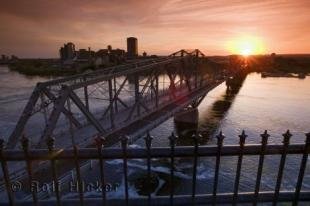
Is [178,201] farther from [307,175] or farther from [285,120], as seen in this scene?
[285,120]

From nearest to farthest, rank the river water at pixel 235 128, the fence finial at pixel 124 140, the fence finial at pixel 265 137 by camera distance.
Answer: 1. the fence finial at pixel 124 140
2. the fence finial at pixel 265 137
3. the river water at pixel 235 128

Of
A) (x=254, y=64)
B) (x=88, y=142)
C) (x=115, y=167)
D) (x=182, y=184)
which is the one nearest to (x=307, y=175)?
(x=182, y=184)

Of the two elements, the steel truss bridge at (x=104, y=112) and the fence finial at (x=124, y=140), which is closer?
the fence finial at (x=124, y=140)

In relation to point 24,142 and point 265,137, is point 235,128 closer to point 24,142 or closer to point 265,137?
point 265,137

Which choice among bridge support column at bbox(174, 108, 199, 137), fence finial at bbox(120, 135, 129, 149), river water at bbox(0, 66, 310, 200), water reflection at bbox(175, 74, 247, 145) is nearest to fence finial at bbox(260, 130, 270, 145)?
fence finial at bbox(120, 135, 129, 149)

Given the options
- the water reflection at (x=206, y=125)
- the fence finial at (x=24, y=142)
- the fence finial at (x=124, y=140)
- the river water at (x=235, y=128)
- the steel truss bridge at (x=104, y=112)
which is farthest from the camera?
the water reflection at (x=206, y=125)

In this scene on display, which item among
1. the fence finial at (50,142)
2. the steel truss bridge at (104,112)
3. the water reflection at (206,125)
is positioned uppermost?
the fence finial at (50,142)

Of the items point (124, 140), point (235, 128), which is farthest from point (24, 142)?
point (235, 128)

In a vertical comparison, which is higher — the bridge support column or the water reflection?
the bridge support column

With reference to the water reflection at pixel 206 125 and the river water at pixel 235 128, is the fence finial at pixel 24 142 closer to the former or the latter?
the river water at pixel 235 128

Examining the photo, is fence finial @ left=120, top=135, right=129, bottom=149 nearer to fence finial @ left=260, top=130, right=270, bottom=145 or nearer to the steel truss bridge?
fence finial @ left=260, top=130, right=270, bottom=145

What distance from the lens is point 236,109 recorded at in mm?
49188

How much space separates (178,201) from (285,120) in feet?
130

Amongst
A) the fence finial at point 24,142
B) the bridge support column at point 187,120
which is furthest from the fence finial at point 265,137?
the bridge support column at point 187,120
